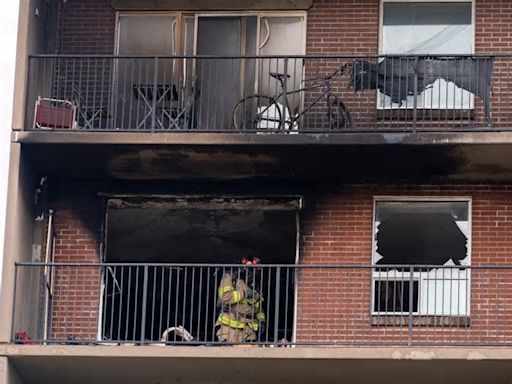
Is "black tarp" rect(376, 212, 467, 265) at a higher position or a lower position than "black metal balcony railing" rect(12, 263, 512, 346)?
higher

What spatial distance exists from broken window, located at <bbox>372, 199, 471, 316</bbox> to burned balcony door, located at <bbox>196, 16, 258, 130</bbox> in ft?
7.78

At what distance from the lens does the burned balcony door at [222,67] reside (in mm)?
21703

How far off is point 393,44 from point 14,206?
5412mm

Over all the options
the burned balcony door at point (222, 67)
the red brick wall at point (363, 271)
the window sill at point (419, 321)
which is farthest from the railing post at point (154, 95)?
the window sill at point (419, 321)

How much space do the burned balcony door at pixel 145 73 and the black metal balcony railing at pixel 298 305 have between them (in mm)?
1972

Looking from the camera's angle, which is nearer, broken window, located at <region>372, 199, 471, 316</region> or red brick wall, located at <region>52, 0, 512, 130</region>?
broken window, located at <region>372, 199, 471, 316</region>

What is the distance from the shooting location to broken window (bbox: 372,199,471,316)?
68.3 feet

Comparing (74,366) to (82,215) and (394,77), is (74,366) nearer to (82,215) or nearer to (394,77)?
(82,215)

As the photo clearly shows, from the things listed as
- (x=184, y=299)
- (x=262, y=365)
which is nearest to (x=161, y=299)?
(x=184, y=299)

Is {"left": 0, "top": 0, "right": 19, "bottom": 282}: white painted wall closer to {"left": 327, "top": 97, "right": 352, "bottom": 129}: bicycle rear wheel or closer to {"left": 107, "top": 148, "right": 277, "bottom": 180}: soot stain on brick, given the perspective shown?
{"left": 107, "top": 148, "right": 277, "bottom": 180}: soot stain on brick

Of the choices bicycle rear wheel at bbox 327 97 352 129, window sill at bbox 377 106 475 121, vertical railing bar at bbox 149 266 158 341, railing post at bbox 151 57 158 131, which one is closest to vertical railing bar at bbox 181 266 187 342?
vertical railing bar at bbox 149 266 158 341

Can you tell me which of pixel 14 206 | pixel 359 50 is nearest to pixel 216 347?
pixel 14 206

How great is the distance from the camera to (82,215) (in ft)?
70.8

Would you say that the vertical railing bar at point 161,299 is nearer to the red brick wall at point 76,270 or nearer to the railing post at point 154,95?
the red brick wall at point 76,270
